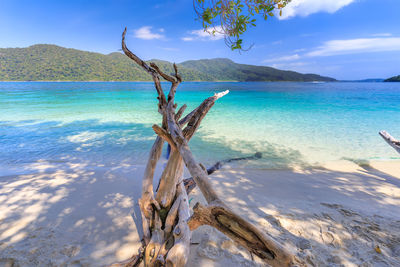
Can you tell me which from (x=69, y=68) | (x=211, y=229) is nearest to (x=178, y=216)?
(x=211, y=229)

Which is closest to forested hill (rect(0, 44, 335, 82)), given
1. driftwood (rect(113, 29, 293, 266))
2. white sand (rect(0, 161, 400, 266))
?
white sand (rect(0, 161, 400, 266))

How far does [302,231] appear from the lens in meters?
2.60

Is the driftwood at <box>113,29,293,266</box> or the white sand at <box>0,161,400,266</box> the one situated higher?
the driftwood at <box>113,29,293,266</box>

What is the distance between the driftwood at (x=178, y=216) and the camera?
1.38m

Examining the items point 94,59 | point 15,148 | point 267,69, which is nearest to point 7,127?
point 15,148

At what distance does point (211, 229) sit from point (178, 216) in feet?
1.92

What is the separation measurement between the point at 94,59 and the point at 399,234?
426 feet

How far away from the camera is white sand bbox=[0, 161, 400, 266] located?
7.13ft

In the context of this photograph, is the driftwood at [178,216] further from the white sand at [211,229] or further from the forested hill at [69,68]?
→ the forested hill at [69,68]

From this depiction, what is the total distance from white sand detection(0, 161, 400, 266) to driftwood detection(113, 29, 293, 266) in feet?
1.38

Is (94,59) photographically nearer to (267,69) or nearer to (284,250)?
(267,69)

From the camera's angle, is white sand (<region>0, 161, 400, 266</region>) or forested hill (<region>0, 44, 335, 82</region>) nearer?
white sand (<region>0, 161, 400, 266</region>)

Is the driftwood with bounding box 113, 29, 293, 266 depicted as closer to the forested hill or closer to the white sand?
the white sand

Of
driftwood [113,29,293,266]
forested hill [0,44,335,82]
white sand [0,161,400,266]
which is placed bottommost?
white sand [0,161,400,266]
